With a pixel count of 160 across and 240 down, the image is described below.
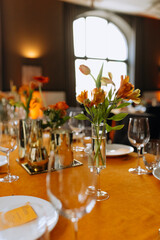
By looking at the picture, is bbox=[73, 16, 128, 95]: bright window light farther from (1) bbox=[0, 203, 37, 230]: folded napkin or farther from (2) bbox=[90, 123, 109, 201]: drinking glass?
(1) bbox=[0, 203, 37, 230]: folded napkin

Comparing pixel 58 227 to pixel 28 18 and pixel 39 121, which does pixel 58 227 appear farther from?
pixel 28 18

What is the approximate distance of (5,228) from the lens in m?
0.54

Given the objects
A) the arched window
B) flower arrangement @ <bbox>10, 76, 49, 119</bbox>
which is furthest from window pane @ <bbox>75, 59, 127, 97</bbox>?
Result: flower arrangement @ <bbox>10, 76, 49, 119</bbox>

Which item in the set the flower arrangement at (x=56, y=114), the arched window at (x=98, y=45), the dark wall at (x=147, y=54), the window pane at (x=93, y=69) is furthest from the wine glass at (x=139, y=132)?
the dark wall at (x=147, y=54)

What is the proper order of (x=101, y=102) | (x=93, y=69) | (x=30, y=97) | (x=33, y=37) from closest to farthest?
1. (x=101, y=102)
2. (x=30, y=97)
3. (x=33, y=37)
4. (x=93, y=69)

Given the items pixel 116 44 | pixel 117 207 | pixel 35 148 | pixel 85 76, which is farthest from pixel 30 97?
pixel 116 44

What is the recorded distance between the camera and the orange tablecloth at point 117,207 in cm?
58

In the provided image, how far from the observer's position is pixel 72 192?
507mm

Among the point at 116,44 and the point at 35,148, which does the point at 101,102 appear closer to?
the point at 35,148

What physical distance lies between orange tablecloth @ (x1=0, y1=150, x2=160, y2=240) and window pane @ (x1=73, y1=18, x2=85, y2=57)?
6.76 m

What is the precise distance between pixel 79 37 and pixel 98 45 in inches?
30.3

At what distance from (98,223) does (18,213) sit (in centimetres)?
21

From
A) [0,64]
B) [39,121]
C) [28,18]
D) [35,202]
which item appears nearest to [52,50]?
[28,18]

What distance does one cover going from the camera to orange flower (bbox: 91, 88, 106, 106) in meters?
0.80
